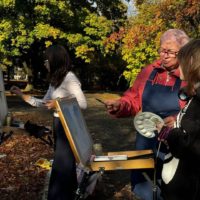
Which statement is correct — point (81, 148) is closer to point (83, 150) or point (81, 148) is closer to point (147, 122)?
point (83, 150)

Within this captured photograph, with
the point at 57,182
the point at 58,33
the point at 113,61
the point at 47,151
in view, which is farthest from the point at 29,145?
the point at 113,61

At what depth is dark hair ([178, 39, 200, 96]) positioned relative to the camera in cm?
309

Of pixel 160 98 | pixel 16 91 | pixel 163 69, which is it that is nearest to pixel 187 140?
pixel 160 98

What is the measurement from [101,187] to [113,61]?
37.7 meters

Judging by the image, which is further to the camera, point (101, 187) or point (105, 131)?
point (105, 131)

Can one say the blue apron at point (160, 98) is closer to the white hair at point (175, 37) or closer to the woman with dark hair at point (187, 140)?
the white hair at point (175, 37)

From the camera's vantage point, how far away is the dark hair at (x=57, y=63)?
523 centimetres

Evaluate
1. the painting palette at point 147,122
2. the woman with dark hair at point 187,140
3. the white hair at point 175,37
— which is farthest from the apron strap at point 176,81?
the woman with dark hair at point 187,140

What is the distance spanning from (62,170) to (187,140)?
2.30 metres

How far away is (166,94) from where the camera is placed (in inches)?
163

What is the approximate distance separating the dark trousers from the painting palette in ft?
5.30

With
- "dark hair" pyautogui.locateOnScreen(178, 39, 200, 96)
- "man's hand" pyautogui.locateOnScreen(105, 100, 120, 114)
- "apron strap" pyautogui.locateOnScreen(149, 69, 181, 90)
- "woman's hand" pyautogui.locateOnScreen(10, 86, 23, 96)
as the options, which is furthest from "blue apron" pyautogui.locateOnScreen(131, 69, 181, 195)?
"woman's hand" pyautogui.locateOnScreen(10, 86, 23, 96)

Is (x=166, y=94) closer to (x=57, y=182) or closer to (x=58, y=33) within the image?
(x=57, y=182)

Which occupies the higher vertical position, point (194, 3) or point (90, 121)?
point (194, 3)
